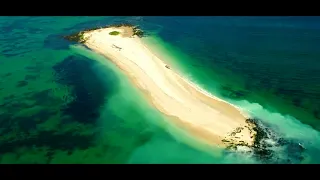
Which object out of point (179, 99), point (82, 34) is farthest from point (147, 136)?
point (82, 34)

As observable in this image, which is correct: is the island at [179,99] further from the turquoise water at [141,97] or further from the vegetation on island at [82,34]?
the vegetation on island at [82,34]

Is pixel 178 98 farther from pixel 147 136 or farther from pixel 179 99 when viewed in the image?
pixel 147 136

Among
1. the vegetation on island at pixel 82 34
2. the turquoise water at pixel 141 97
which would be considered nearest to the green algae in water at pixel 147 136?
the turquoise water at pixel 141 97

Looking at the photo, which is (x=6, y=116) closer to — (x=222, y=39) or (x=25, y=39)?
(x=25, y=39)

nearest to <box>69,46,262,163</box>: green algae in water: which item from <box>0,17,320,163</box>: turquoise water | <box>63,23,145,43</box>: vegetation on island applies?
<box>0,17,320,163</box>: turquoise water
